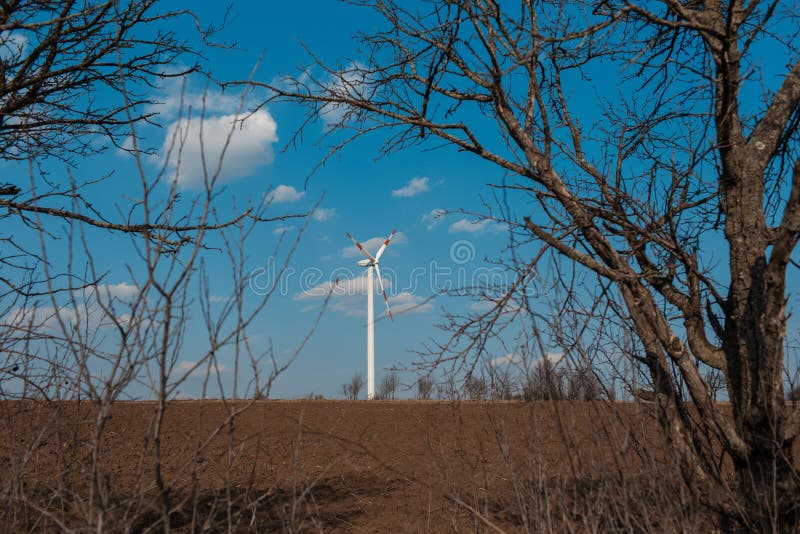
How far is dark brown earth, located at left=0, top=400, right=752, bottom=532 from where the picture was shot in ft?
11.8

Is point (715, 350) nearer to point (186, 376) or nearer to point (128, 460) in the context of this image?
point (186, 376)

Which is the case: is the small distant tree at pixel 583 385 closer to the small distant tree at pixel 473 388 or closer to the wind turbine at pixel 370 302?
the small distant tree at pixel 473 388

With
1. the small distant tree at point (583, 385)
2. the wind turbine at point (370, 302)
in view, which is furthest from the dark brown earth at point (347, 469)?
the wind turbine at point (370, 302)

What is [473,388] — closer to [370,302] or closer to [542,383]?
[542,383]

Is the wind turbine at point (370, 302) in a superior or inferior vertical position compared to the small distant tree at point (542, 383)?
superior

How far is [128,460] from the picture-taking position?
8.88 m

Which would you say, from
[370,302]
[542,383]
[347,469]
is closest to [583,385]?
[542,383]

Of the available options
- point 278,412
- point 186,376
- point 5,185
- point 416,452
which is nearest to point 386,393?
point 278,412

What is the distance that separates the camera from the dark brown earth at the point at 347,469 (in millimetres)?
3598

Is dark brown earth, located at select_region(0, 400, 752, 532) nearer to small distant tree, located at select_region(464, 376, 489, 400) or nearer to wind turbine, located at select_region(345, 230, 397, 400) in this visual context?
small distant tree, located at select_region(464, 376, 489, 400)

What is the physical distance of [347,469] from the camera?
8758 millimetres

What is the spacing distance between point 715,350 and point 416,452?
18.5 ft

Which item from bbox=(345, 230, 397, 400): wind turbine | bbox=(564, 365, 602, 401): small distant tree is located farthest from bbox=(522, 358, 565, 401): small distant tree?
bbox=(345, 230, 397, 400): wind turbine

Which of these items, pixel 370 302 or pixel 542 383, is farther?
pixel 370 302
